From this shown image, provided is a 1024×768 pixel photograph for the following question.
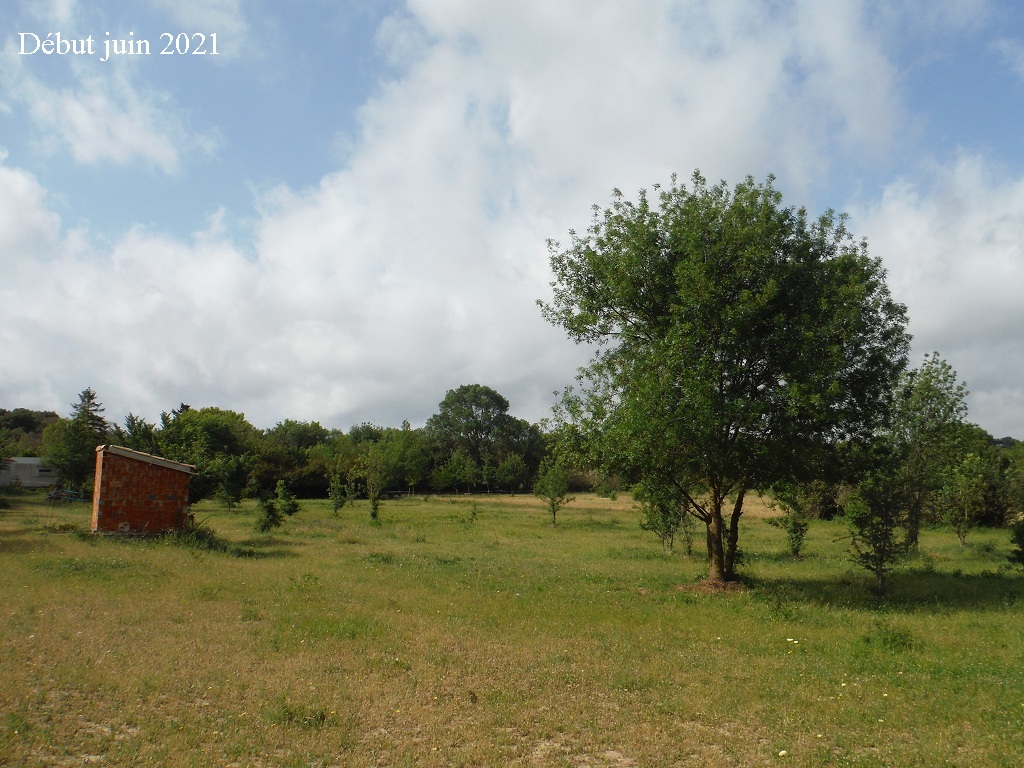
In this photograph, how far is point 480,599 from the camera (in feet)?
50.0

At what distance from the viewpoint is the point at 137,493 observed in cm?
2262

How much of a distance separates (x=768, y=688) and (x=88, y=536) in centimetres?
2126

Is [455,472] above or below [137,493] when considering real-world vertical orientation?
below

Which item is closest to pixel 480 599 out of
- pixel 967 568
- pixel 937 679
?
pixel 937 679

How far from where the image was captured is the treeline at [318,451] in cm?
3906

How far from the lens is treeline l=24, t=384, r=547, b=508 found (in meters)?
39.1

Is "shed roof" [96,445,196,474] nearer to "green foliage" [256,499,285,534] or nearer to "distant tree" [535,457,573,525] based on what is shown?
"green foliage" [256,499,285,534]

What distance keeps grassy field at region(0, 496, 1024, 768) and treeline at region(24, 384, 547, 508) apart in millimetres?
7306

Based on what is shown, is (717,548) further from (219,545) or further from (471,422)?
(471,422)

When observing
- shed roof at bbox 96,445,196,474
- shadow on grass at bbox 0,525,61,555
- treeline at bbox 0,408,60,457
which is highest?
treeline at bbox 0,408,60,457

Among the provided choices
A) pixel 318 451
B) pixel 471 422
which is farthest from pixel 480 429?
pixel 318 451

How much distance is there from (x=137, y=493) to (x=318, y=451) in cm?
6169

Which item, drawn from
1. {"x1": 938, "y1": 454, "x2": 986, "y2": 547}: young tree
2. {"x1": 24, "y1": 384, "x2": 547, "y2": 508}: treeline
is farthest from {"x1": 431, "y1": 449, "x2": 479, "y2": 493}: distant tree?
{"x1": 938, "y1": 454, "x2": 986, "y2": 547}: young tree

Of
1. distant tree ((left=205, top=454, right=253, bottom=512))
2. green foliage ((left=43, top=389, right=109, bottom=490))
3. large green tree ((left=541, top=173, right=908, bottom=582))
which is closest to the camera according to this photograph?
large green tree ((left=541, top=173, right=908, bottom=582))
